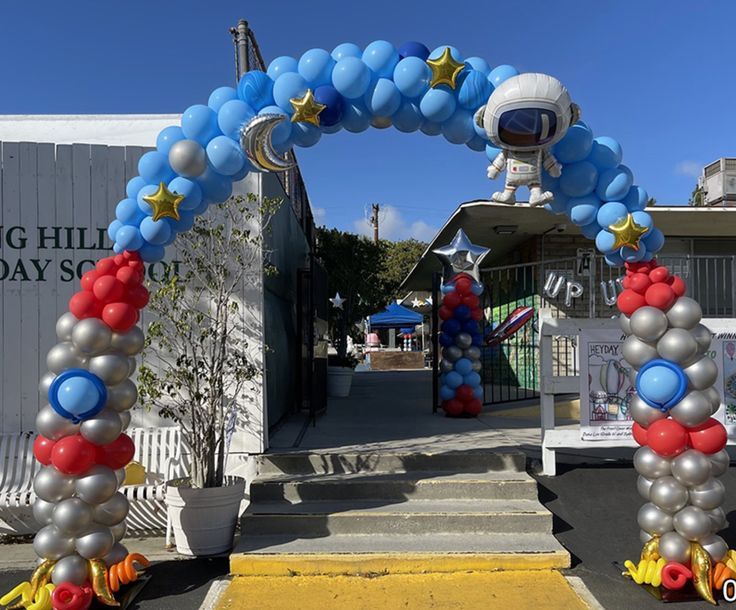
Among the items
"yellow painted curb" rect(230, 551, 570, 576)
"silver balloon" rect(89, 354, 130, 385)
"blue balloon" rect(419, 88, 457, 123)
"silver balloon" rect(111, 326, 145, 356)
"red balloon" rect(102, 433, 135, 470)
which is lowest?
"yellow painted curb" rect(230, 551, 570, 576)

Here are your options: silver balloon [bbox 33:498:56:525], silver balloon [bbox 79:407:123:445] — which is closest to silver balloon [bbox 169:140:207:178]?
silver balloon [bbox 79:407:123:445]

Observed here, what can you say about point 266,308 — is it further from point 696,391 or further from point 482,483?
point 696,391

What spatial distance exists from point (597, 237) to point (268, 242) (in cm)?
388

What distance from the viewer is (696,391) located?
3975 mm

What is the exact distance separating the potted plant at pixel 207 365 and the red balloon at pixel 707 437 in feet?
11.1

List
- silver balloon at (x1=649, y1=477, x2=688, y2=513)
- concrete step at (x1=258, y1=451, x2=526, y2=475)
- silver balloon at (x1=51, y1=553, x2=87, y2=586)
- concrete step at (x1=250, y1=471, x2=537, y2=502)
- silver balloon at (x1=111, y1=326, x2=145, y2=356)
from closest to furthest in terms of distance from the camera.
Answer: silver balloon at (x1=51, y1=553, x2=87, y2=586) → silver balloon at (x1=649, y1=477, x2=688, y2=513) → silver balloon at (x1=111, y1=326, x2=145, y2=356) → concrete step at (x1=250, y1=471, x2=537, y2=502) → concrete step at (x1=258, y1=451, x2=526, y2=475)

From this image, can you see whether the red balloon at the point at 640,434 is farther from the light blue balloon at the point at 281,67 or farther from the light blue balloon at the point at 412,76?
the light blue balloon at the point at 281,67

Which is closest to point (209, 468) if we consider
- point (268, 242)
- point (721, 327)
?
point (268, 242)

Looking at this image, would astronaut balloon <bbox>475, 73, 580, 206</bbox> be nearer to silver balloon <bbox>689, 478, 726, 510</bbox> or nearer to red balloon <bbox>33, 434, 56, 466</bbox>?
silver balloon <bbox>689, 478, 726, 510</bbox>

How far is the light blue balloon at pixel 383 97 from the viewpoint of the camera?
13.7 ft

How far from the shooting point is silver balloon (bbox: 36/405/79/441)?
3834mm

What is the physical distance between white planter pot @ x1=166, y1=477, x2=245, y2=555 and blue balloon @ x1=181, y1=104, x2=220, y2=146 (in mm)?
2676

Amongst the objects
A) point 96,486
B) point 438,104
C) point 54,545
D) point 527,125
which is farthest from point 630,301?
point 54,545

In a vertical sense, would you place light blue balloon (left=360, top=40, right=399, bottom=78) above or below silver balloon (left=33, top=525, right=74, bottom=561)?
above
